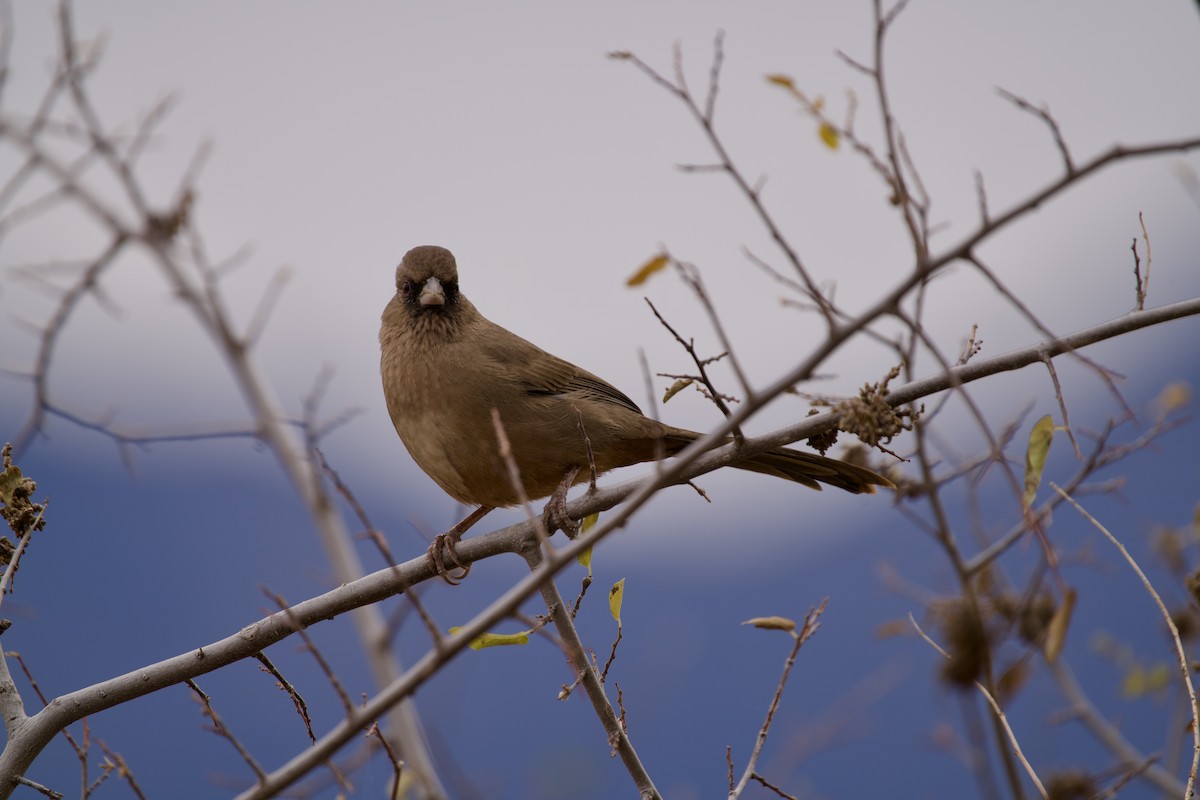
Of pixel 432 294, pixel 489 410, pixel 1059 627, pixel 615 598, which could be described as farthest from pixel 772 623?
pixel 432 294

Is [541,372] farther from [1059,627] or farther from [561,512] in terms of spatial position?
[1059,627]

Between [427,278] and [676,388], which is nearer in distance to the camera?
[676,388]

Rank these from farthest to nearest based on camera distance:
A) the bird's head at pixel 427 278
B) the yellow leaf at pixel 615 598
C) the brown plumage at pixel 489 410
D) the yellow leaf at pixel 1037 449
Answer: the bird's head at pixel 427 278, the brown plumage at pixel 489 410, the yellow leaf at pixel 615 598, the yellow leaf at pixel 1037 449

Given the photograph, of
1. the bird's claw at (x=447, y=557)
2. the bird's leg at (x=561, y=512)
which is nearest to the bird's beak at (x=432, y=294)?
the bird's leg at (x=561, y=512)

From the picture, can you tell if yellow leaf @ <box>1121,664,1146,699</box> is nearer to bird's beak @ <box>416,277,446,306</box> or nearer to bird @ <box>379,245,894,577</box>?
bird @ <box>379,245,894,577</box>

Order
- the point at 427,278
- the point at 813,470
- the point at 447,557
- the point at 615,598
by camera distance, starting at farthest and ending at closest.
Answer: the point at 427,278, the point at 813,470, the point at 447,557, the point at 615,598

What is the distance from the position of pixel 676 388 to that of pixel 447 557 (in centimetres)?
119

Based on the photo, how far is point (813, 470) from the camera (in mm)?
4051

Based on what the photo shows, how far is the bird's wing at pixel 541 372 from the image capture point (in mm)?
4570

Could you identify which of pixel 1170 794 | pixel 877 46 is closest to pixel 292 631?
pixel 877 46

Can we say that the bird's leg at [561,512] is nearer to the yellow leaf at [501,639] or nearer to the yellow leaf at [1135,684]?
the yellow leaf at [501,639]

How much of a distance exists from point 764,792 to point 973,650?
5.76ft

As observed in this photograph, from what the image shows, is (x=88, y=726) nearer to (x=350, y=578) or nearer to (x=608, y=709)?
(x=350, y=578)

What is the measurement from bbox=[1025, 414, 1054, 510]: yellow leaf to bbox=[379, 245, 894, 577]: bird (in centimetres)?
135
